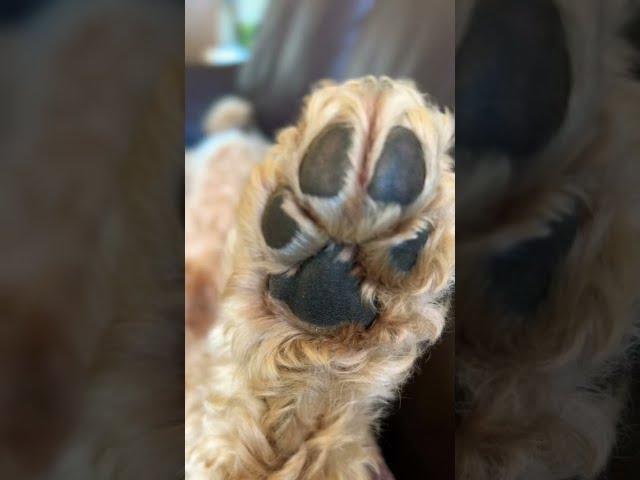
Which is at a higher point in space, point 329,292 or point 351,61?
point 351,61

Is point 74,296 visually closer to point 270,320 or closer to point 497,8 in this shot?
point 270,320

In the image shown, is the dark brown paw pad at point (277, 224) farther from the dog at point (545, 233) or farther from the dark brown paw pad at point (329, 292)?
the dog at point (545, 233)

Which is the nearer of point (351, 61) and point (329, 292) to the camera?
point (329, 292)

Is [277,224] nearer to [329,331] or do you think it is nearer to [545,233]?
[329,331]

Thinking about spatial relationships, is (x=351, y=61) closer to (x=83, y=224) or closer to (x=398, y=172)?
(x=398, y=172)

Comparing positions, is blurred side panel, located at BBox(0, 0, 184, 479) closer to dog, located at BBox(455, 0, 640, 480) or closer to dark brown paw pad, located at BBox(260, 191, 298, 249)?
dark brown paw pad, located at BBox(260, 191, 298, 249)

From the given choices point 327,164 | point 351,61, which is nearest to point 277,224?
point 327,164

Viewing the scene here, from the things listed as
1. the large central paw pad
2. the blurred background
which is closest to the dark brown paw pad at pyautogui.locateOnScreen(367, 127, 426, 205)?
the large central paw pad
